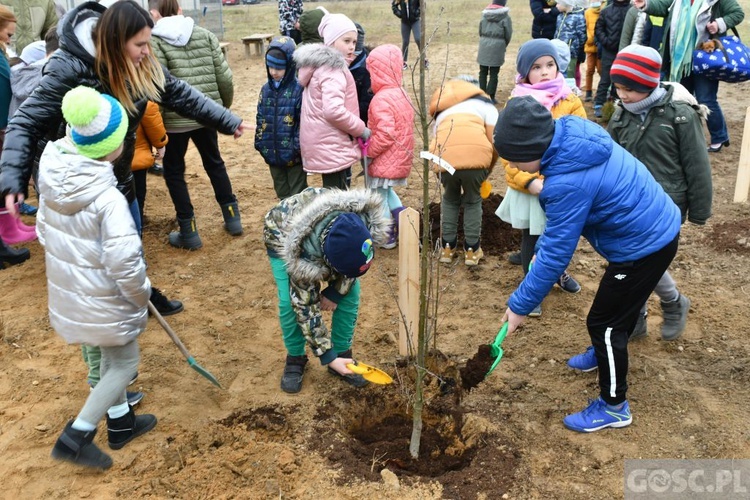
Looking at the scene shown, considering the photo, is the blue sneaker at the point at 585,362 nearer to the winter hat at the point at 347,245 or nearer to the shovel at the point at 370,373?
the shovel at the point at 370,373

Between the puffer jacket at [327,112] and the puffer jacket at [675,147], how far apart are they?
2.01m

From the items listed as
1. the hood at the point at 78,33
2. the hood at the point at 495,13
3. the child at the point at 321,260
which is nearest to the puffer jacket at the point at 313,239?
the child at the point at 321,260

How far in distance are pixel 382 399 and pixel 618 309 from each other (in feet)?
4.40

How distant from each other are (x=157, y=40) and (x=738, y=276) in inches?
186

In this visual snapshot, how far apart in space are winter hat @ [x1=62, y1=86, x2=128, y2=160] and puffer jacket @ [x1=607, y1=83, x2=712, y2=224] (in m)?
2.69

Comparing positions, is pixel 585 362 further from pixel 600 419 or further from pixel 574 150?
pixel 574 150

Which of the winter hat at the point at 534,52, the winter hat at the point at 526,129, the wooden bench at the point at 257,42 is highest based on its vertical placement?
the winter hat at the point at 534,52

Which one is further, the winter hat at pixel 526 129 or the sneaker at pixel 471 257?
the sneaker at pixel 471 257

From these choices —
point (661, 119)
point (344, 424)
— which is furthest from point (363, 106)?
point (344, 424)

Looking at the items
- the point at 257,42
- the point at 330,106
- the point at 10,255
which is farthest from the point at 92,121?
the point at 257,42

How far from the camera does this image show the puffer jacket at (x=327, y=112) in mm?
4836

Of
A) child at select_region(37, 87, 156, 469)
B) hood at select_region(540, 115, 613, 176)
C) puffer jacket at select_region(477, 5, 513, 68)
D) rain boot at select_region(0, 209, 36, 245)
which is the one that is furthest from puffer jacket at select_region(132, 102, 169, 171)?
puffer jacket at select_region(477, 5, 513, 68)

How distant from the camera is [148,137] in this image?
4.92m

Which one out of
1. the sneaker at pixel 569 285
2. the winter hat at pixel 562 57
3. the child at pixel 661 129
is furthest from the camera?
the sneaker at pixel 569 285
